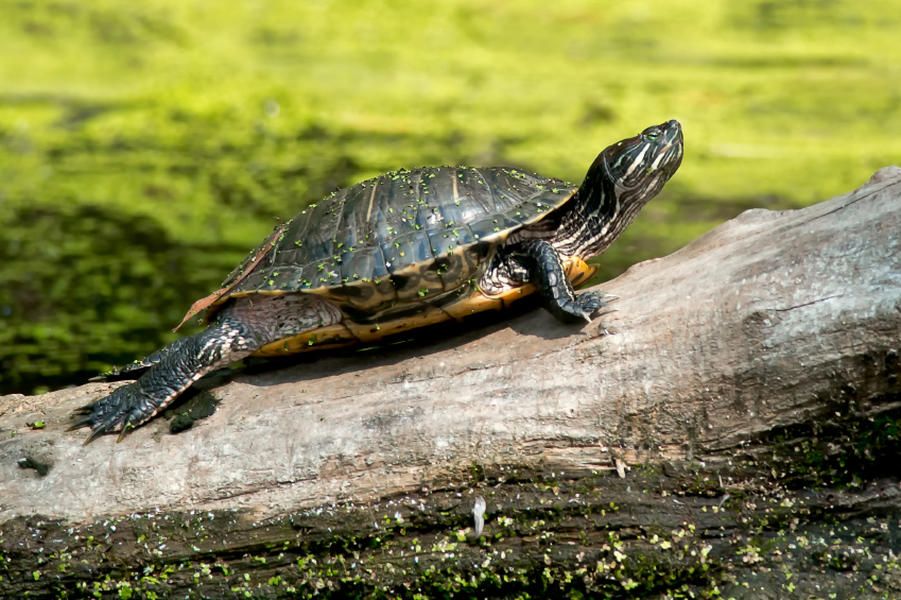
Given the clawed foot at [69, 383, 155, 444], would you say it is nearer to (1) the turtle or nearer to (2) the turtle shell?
(1) the turtle

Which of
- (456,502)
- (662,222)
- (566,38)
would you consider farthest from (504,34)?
(456,502)

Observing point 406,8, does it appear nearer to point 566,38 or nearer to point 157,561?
point 566,38

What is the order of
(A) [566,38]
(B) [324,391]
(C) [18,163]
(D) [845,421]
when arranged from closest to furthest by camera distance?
(D) [845,421], (B) [324,391], (C) [18,163], (A) [566,38]

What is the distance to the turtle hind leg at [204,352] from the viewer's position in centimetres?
292

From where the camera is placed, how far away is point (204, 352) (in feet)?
9.74

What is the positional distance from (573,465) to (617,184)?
3.44 feet

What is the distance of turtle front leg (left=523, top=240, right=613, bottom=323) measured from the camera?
2.81 m

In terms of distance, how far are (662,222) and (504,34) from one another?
4274 mm

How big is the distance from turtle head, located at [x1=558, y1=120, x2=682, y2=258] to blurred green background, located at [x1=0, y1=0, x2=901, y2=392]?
2703mm

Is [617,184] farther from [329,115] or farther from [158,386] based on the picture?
[329,115]

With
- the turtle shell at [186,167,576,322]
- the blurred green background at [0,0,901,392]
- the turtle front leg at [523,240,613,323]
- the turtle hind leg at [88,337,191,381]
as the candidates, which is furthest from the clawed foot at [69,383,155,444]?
the blurred green background at [0,0,901,392]

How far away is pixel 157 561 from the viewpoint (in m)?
2.73

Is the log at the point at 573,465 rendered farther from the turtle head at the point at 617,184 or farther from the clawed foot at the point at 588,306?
the turtle head at the point at 617,184

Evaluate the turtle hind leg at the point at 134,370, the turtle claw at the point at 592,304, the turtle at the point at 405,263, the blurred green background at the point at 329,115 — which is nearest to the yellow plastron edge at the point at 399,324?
the turtle at the point at 405,263
